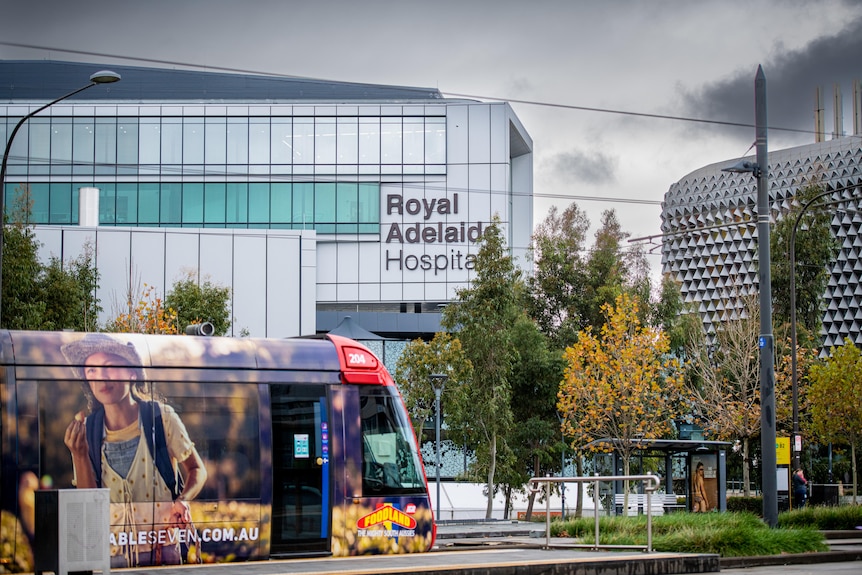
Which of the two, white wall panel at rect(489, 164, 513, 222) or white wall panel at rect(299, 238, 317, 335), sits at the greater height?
white wall panel at rect(489, 164, 513, 222)

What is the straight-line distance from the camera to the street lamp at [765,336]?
2114 centimetres

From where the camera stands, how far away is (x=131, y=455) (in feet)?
47.4

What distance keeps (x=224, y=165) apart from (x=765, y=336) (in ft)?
174

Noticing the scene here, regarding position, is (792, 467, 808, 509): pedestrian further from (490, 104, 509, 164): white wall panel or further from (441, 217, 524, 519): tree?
(490, 104, 509, 164): white wall panel

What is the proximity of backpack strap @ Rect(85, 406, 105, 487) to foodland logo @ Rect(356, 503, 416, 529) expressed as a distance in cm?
355

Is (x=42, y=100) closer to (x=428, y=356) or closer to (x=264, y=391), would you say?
(x=428, y=356)

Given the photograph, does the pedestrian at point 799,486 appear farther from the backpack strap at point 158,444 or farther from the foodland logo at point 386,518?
the backpack strap at point 158,444

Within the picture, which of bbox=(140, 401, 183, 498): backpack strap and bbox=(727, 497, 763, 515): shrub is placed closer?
bbox=(140, 401, 183, 498): backpack strap

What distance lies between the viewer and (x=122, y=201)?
70.2 metres

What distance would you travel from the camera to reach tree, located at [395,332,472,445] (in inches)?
1512

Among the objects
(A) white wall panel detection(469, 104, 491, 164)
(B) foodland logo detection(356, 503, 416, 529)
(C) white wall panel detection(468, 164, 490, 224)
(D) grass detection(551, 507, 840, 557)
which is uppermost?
(A) white wall panel detection(469, 104, 491, 164)

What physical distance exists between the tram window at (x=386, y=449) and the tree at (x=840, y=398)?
25.6m

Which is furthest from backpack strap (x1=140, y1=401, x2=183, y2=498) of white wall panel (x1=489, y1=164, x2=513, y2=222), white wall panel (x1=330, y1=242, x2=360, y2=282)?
white wall panel (x1=489, y1=164, x2=513, y2=222)

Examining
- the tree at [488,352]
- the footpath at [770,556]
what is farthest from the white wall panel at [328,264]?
the footpath at [770,556]
